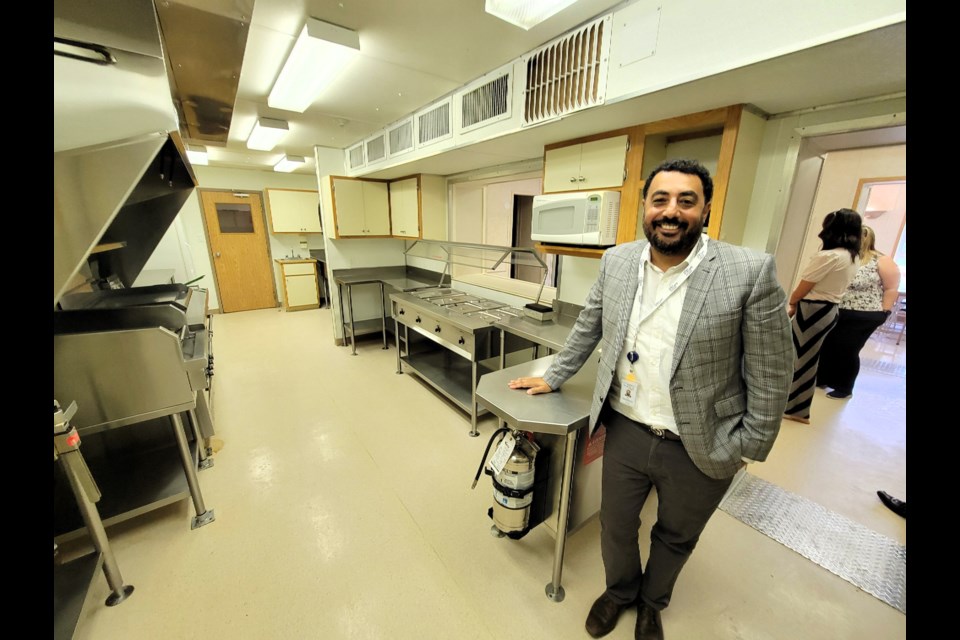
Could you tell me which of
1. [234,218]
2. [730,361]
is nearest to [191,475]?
[730,361]

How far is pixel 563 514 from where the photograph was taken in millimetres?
1324

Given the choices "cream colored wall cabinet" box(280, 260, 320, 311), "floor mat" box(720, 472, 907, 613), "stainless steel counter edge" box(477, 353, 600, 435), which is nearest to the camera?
"stainless steel counter edge" box(477, 353, 600, 435)

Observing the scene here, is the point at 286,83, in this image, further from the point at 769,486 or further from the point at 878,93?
the point at 769,486

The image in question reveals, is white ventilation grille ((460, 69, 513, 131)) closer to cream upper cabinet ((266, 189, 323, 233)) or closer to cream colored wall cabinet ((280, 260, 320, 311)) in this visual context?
cream upper cabinet ((266, 189, 323, 233))

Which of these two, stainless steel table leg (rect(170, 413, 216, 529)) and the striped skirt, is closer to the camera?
stainless steel table leg (rect(170, 413, 216, 529))

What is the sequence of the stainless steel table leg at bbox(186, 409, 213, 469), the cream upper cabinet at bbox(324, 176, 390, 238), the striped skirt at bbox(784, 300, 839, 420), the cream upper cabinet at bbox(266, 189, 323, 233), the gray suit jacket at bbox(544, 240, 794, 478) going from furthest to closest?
the cream upper cabinet at bbox(266, 189, 323, 233) < the cream upper cabinet at bbox(324, 176, 390, 238) < the striped skirt at bbox(784, 300, 839, 420) < the stainless steel table leg at bbox(186, 409, 213, 469) < the gray suit jacket at bbox(544, 240, 794, 478)

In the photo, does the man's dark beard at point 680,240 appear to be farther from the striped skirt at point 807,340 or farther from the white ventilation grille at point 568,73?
the striped skirt at point 807,340

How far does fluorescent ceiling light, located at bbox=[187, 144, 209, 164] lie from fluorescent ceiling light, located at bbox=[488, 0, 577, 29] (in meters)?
4.18

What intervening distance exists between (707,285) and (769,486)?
1.90m

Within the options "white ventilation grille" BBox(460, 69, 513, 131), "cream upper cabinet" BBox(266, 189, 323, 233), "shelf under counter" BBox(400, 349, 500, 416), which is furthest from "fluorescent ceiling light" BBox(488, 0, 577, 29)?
"cream upper cabinet" BBox(266, 189, 323, 233)

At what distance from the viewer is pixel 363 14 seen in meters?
1.51

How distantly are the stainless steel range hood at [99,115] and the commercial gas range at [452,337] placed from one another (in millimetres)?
1762

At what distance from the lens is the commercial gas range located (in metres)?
2.49
